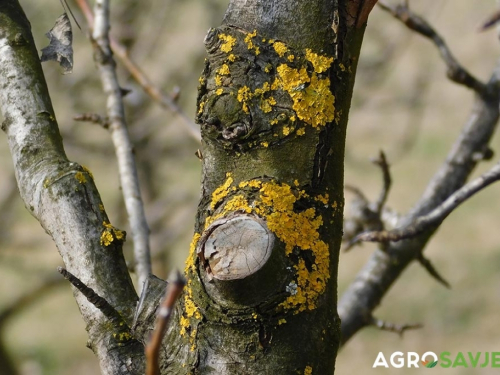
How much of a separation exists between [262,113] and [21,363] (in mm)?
5713

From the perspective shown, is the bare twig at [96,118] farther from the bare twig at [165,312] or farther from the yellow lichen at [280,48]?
the bare twig at [165,312]

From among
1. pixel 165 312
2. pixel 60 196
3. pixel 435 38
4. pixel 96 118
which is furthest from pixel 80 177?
pixel 435 38

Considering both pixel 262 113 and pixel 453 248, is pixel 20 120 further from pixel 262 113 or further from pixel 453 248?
pixel 453 248

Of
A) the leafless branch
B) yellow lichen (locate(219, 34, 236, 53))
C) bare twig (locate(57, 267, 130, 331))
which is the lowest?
bare twig (locate(57, 267, 130, 331))

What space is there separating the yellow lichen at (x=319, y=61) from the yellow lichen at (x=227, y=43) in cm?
11

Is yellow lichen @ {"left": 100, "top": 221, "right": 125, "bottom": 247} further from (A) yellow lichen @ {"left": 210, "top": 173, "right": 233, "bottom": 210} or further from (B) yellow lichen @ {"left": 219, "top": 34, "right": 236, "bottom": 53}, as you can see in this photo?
(B) yellow lichen @ {"left": 219, "top": 34, "right": 236, "bottom": 53}

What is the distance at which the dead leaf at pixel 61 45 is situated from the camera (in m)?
0.97

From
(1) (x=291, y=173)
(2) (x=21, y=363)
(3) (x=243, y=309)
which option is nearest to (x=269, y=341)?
(3) (x=243, y=309)

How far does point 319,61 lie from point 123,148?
76 centimetres

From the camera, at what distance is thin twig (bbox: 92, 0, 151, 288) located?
4.36 feet

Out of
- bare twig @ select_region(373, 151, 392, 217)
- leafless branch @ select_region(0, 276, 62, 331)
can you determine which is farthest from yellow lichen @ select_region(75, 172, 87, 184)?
leafless branch @ select_region(0, 276, 62, 331)

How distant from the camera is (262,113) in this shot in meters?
0.80

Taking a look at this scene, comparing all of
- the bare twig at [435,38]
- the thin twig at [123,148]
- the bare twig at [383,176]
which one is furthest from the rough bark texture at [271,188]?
the bare twig at [435,38]

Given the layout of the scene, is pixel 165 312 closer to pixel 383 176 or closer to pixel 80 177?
pixel 80 177
